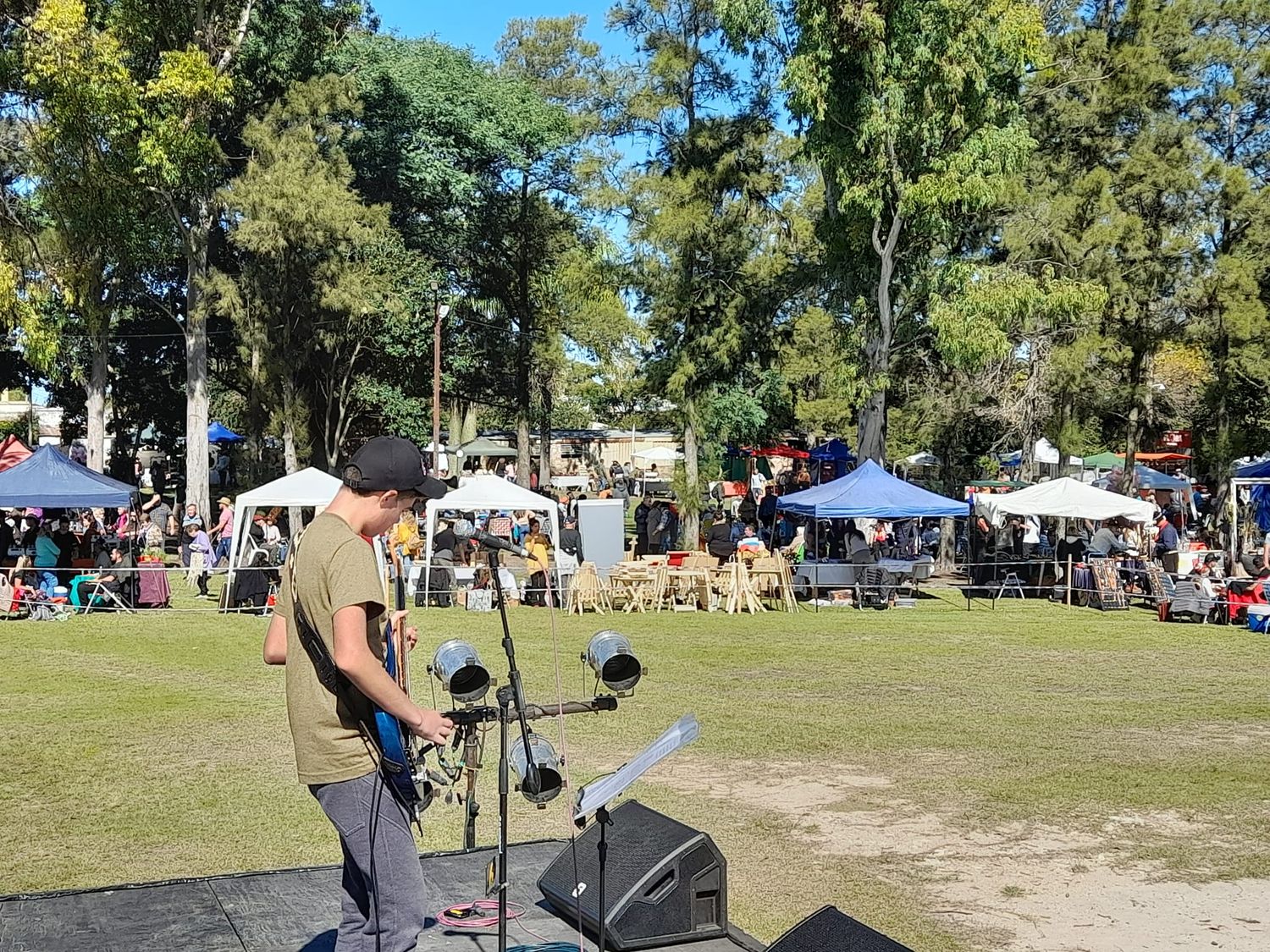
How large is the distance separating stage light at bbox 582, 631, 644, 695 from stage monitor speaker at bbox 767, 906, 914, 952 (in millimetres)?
1221

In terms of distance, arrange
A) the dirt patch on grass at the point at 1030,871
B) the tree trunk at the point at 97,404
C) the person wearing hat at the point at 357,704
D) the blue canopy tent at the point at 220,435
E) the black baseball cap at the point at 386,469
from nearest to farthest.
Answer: the person wearing hat at the point at 357,704 → the black baseball cap at the point at 386,469 → the dirt patch on grass at the point at 1030,871 → the tree trunk at the point at 97,404 → the blue canopy tent at the point at 220,435

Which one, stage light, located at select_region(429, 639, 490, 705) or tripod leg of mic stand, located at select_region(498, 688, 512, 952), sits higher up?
stage light, located at select_region(429, 639, 490, 705)

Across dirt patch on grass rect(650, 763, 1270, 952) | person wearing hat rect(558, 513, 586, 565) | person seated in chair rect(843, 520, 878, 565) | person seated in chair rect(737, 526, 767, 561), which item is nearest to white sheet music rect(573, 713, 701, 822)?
dirt patch on grass rect(650, 763, 1270, 952)

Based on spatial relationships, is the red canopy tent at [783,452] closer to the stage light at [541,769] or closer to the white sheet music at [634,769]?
the stage light at [541,769]

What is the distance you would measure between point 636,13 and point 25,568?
17.8 meters

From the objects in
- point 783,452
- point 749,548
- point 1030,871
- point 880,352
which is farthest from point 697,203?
point 1030,871

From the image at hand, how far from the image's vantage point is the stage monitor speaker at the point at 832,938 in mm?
4156

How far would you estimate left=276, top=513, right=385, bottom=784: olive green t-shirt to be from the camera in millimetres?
3787

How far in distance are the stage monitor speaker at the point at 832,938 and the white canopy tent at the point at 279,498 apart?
16013mm

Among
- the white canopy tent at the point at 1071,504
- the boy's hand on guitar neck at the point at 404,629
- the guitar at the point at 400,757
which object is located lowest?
the guitar at the point at 400,757

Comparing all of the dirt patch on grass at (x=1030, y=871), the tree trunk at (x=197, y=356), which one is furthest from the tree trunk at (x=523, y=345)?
the dirt patch on grass at (x=1030, y=871)

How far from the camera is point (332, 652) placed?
3.78 m

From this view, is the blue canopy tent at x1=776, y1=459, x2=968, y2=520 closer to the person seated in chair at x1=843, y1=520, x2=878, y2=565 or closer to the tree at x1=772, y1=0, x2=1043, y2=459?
the person seated in chair at x1=843, y1=520, x2=878, y2=565

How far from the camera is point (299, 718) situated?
3.87 m
